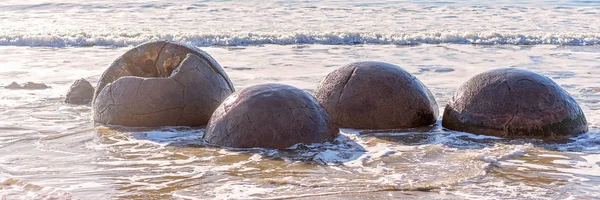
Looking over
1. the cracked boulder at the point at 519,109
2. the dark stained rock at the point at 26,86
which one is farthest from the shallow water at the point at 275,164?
the dark stained rock at the point at 26,86

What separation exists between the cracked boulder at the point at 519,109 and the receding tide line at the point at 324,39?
34.9 ft

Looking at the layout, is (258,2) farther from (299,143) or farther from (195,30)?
(299,143)

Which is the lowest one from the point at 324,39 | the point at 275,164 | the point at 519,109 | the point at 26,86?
the point at 324,39

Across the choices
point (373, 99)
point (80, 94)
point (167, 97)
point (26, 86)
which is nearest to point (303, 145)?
point (373, 99)

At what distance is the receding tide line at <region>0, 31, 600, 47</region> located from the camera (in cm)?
1748

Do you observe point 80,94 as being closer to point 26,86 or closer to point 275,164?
point 26,86

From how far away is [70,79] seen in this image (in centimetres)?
1135

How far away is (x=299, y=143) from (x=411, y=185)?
1.39 m

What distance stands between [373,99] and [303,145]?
1.15 m

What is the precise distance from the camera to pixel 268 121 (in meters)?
6.13

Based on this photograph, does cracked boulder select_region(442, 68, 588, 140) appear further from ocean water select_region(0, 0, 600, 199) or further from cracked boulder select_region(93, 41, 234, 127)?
cracked boulder select_region(93, 41, 234, 127)

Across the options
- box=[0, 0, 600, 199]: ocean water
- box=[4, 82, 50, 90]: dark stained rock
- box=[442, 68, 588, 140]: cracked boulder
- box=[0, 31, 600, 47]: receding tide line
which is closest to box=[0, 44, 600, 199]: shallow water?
→ box=[0, 0, 600, 199]: ocean water

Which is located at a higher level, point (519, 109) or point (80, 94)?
point (519, 109)

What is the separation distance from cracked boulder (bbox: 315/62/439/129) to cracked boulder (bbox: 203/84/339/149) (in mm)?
726
